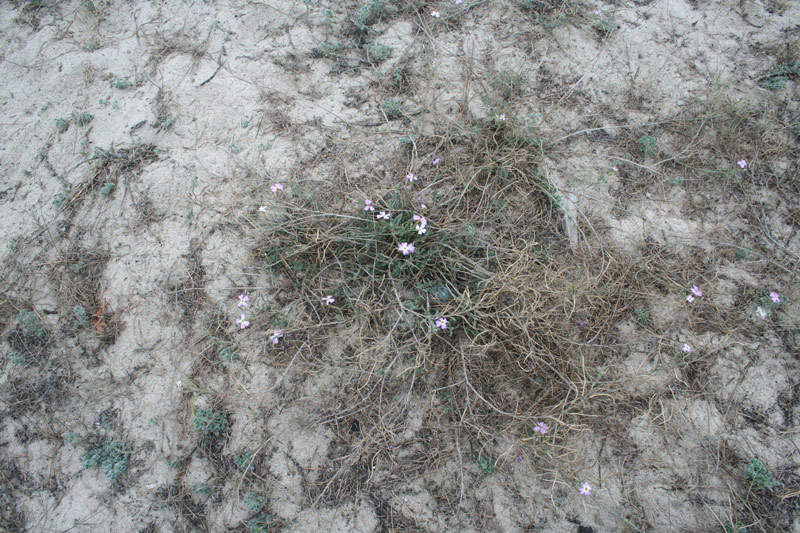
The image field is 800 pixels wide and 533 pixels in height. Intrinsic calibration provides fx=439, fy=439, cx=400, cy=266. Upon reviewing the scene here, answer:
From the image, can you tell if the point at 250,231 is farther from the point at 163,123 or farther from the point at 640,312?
the point at 640,312

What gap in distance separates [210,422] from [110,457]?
531mm

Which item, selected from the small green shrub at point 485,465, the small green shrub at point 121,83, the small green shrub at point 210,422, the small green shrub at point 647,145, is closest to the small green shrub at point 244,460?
the small green shrub at point 210,422

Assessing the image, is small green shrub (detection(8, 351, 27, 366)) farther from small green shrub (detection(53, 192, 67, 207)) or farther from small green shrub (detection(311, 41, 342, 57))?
small green shrub (detection(311, 41, 342, 57))

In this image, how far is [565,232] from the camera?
8.70 ft

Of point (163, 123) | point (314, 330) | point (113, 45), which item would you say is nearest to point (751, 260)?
point (314, 330)

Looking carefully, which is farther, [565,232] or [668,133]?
[668,133]

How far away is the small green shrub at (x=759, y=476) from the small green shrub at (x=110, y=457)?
119 inches

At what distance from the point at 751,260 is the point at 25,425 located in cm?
415

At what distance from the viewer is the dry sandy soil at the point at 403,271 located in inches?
84.8

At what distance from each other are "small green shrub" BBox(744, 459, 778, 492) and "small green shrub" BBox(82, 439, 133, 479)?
303cm

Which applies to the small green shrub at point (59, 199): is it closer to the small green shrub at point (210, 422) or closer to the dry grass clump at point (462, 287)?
the dry grass clump at point (462, 287)

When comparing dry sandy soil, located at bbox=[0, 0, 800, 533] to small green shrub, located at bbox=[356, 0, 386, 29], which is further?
small green shrub, located at bbox=[356, 0, 386, 29]

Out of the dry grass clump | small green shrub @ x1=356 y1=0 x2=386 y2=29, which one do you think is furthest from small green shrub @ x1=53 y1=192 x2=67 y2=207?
small green shrub @ x1=356 y1=0 x2=386 y2=29

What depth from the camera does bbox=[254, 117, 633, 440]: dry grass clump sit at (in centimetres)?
226
